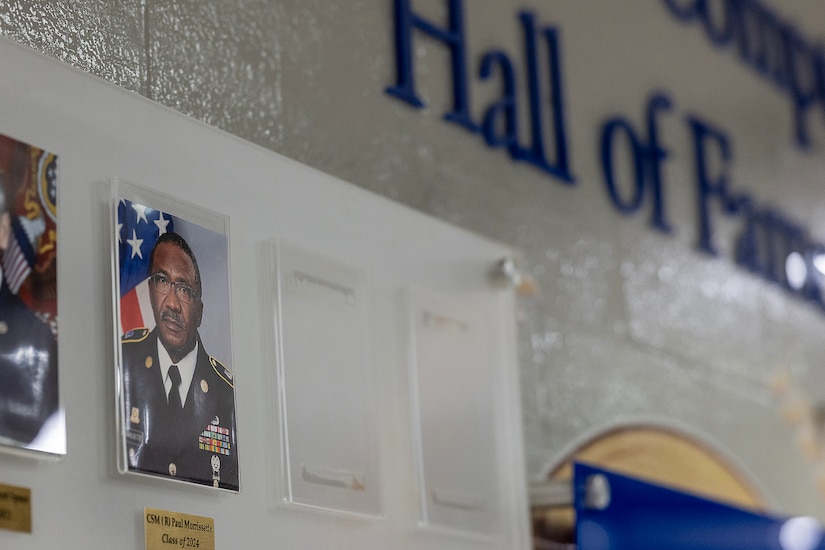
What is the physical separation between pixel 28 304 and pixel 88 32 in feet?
1.58

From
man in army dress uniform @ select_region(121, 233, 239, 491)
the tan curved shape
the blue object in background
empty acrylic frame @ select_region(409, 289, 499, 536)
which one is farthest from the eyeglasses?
the tan curved shape

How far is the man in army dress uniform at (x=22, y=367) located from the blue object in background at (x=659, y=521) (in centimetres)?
113

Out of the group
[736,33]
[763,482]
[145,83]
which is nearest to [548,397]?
[763,482]

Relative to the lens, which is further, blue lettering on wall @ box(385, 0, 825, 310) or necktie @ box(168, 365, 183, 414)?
blue lettering on wall @ box(385, 0, 825, 310)

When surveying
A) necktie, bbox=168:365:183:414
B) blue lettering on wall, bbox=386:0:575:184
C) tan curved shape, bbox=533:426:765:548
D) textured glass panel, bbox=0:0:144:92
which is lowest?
necktie, bbox=168:365:183:414

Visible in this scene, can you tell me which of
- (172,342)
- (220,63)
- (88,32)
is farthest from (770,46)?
(172,342)

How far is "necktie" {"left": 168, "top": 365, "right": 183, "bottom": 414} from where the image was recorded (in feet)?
5.42

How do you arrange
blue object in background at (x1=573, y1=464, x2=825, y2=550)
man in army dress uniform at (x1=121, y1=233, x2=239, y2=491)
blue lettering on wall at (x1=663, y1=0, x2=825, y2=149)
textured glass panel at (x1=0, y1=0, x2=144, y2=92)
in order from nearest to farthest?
man in army dress uniform at (x1=121, y1=233, x2=239, y2=491) → textured glass panel at (x1=0, y1=0, x2=144, y2=92) → blue object in background at (x1=573, y1=464, x2=825, y2=550) → blue lettering on wall at (x1=663, y1=0, x2=825, y2=149)

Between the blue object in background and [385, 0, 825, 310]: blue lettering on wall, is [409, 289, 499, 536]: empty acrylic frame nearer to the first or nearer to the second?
the blue object in background

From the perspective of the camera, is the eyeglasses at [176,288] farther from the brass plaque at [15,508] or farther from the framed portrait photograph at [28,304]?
the brass plaque at [15,508]

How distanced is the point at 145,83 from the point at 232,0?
280 mm

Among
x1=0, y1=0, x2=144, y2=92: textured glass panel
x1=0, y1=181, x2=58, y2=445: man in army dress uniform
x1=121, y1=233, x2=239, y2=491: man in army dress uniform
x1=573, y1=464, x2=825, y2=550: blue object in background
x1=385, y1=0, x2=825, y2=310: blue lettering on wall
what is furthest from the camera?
x1=385, y1=0, x2=825, y2=310: blue lettering on wall

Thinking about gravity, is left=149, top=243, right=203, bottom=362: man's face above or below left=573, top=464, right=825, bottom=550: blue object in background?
above

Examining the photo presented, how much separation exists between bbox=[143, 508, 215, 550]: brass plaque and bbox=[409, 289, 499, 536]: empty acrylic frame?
51 cm
